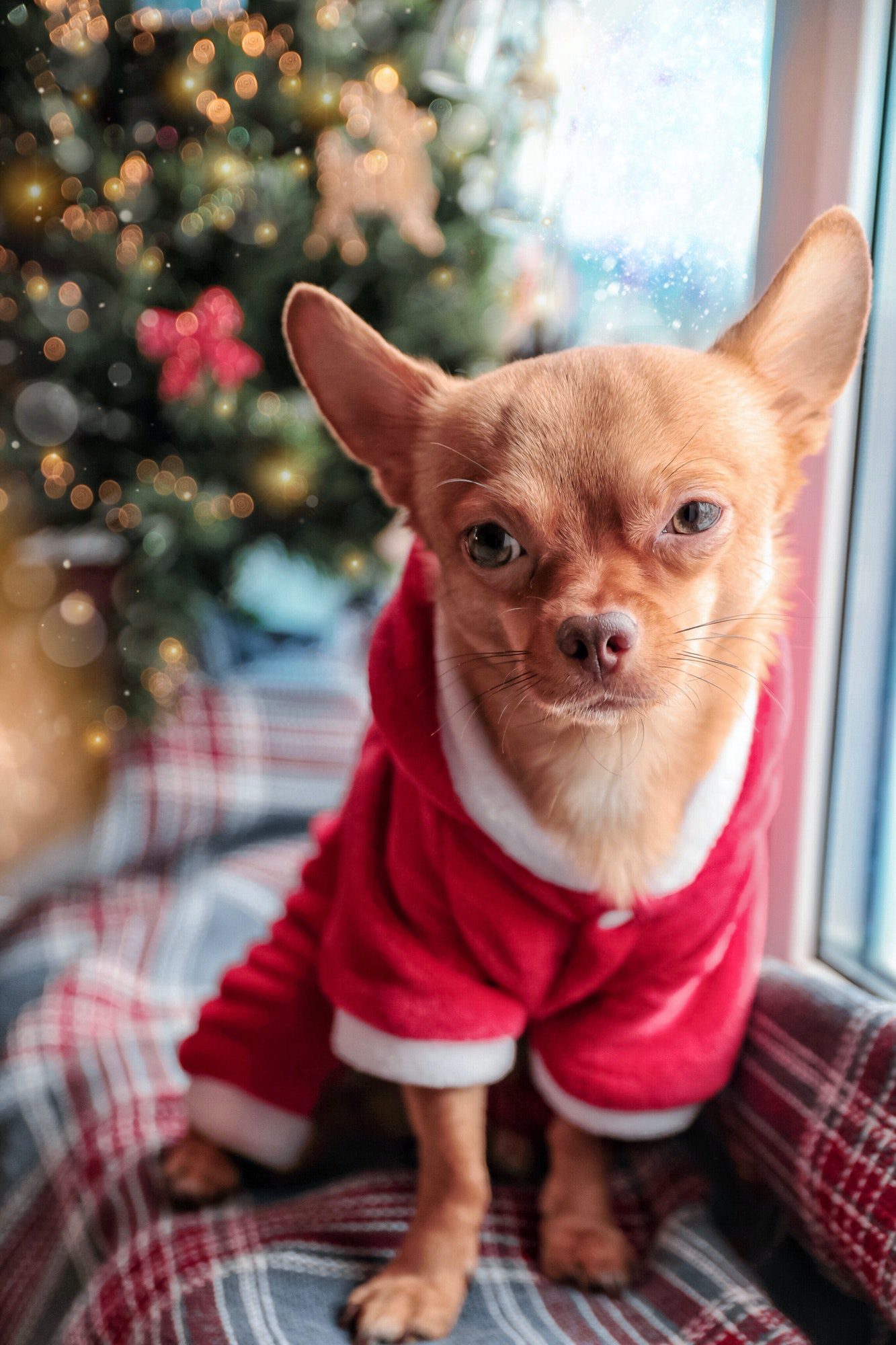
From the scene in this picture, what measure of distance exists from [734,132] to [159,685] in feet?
3.87

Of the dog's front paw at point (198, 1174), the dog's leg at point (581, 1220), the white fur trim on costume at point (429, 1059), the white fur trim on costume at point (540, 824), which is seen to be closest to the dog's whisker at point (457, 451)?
the white fur trim on costume at point (540, 824)

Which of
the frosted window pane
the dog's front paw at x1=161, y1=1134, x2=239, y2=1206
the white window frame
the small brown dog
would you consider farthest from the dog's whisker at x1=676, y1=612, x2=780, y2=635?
the dog's front paw at x1=161, y1=1134, x2=239, y2=1206

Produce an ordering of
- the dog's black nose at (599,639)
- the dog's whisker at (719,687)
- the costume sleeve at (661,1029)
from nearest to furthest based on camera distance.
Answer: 1. the dog's black nose at (599,639)
2. the dog's whisker at (719,687)
3. the costume sleeve at (661,1029)

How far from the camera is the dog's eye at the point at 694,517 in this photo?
0.71 metres

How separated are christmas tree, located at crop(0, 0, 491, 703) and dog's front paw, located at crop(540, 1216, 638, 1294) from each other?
0.96m

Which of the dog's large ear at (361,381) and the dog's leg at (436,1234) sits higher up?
the dog's large ear at (361,381)

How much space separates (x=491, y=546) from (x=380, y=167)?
65 cm

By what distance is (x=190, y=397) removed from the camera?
4.25 ft

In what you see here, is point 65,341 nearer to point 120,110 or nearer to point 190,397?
point 190,397

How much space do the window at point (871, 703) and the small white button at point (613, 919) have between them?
285mm

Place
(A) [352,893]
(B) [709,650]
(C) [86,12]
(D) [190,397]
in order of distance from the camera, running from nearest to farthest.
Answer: (B) [709,650] → (A) [352,893] → (C) [86,12] → (D) [190,397]

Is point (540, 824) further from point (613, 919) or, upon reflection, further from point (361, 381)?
point (361, 381)

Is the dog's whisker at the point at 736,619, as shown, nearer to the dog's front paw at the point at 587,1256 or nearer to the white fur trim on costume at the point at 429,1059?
the white fur trim on costume at the point at 429,1059

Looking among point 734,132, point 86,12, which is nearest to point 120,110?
point 86,12
